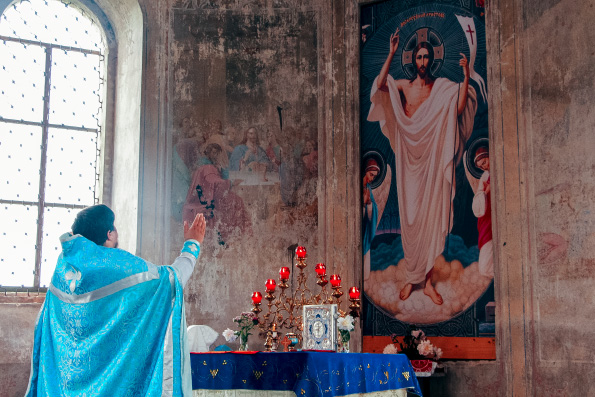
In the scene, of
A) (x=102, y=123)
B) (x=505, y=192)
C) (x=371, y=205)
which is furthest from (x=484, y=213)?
(x=102, y=123)

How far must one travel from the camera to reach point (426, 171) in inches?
351

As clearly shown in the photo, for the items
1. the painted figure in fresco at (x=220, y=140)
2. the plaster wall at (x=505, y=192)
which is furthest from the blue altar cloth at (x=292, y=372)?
the painted figure in fresco at (x=220, y=140)

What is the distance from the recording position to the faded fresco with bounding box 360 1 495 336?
845 centimetres

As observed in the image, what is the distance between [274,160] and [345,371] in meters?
4.77

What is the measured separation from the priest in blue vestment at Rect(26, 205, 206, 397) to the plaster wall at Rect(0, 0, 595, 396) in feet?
14.2

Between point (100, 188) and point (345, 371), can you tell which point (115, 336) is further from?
point (100, 188)

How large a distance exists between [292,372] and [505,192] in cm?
434

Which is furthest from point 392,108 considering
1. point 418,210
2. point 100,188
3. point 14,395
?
point 14,395

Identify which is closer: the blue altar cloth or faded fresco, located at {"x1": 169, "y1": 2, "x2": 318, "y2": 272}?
the blue altar cloth

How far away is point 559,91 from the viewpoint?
800 centimetres

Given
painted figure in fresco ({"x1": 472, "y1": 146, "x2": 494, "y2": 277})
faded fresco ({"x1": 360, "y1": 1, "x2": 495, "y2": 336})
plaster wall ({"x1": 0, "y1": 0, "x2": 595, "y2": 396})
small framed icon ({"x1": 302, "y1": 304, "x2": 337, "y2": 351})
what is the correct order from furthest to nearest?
faded fresco ({"x1": 360, "y1": 1, "x2": 495, "y2": 336})
painted figure in fresco ({"x1": 472, "y1": 146, "x2": 494, "y2": 277})
plaster wall ({"x1": 0, "y1": 0, "x2": 595, "y2": 396})
small framed icon ({"x1": 302, "y1": 304, "x2": 337, "y2": 351})

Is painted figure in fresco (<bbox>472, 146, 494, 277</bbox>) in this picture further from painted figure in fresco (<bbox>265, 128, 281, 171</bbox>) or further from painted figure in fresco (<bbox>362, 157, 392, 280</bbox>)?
painted figure in fresco (<bbox>265, 128, 281, 171</bbox>)

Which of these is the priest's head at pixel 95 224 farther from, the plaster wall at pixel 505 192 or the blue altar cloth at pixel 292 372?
the plaster wall at pixel 505 192

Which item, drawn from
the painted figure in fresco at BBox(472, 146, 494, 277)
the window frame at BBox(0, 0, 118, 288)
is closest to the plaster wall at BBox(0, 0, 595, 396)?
the painted figure in fresco at BBox(472, 146, 494, 277)
